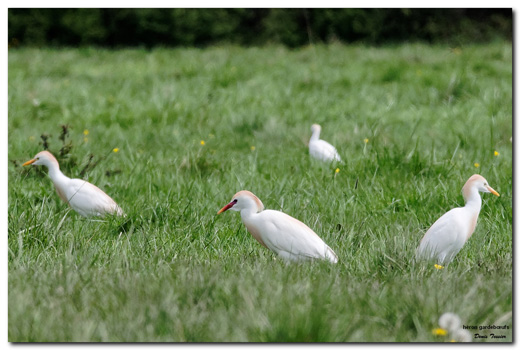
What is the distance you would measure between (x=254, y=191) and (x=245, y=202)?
1.37 metres

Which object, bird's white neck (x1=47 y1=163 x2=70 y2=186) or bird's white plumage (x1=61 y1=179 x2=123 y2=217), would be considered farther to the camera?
bird's white neck (x1=47 y1=163 x2=70 y2=186)

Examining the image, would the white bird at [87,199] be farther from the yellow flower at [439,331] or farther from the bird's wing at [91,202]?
the yellow flower at [439,331]

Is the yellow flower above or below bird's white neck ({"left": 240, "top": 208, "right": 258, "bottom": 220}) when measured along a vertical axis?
below

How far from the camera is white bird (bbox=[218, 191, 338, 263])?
3.03m

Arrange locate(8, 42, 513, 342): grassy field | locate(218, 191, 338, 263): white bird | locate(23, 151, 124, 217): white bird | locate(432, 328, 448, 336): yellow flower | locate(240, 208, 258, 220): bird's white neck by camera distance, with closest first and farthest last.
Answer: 1. locate(432, 328, 448, 336): yellow flower
2. locate(8, 42, 513, 342): grassy field
3. locate(218, 191, 338, 263): white bird
4. locate(240, 208, 258, 220): bird's white neck
5. locate(23, 151, 124, 217): white bird

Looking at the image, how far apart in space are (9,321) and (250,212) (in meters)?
1.18

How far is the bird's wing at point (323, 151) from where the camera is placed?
209 inches

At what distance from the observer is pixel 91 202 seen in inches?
160

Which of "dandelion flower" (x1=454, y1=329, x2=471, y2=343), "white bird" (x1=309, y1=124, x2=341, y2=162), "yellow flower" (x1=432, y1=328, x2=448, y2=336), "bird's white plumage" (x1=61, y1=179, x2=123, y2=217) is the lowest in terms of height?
"white bird" (x1=309, y1=124, x2=341, y2=162)

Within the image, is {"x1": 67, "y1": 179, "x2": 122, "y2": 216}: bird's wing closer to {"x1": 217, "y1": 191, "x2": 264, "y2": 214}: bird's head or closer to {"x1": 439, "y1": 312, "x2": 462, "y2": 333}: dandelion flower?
{"x1": 217, "y1": 191, "x2": 264, "y2": 214}: bird's head

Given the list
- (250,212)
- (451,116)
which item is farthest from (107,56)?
(250,212)

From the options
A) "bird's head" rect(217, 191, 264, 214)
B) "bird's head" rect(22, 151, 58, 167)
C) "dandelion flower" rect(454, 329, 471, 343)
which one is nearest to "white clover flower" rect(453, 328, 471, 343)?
"dandelion flower" rect(454, 329, 471, 343)

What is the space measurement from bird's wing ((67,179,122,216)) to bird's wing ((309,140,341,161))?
1.88 metres
